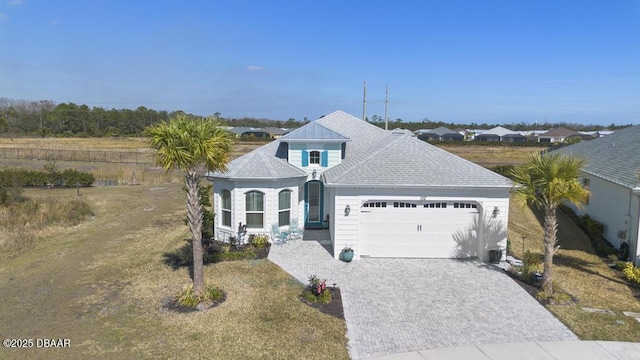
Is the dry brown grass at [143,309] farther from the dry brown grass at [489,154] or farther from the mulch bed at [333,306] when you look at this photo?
the dry brown grass at [489,154]

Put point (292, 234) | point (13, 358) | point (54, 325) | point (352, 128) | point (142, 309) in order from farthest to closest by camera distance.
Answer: point (352, 128) → point (292, 234) → point (142, 309) → point (54, 325) → point (13, 358)

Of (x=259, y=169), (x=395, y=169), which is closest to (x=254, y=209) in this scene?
(x=259, y=169)

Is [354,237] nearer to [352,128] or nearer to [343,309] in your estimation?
[343,309]

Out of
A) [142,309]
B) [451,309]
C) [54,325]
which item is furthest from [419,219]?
[54,325]

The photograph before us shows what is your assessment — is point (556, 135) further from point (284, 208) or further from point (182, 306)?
point (182, 306)

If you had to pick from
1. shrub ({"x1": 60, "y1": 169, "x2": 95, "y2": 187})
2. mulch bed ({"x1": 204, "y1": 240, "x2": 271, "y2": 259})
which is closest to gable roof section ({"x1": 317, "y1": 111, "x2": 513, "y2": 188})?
mulch bed ({"x1": 204, "y1": 240, "x2": 271, "y2": 259})
